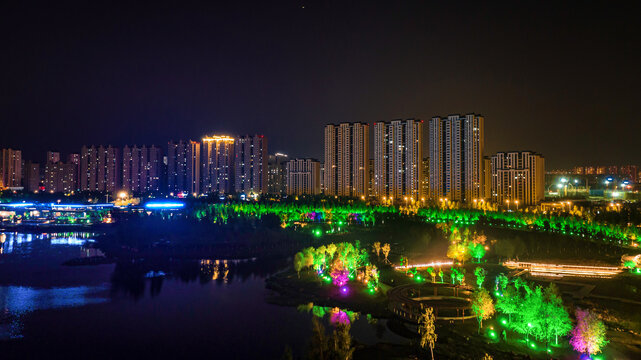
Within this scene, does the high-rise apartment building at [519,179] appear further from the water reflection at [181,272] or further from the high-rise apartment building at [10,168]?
the high-rise apartment building at [10,168]

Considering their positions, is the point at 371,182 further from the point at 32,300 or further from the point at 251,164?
the point at 32,300

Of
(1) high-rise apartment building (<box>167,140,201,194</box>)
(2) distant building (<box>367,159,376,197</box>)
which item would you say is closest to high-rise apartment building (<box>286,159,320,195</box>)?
(2) distant building (<box>367,159,376,197</box>)

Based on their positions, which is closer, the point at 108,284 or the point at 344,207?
the point at 108,284

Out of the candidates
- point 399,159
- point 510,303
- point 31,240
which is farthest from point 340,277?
point 399,159

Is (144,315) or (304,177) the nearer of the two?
(144,315)

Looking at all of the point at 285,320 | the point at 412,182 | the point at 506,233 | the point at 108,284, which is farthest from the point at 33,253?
the point at 412,182

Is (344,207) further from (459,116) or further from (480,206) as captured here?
(459,116)
